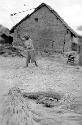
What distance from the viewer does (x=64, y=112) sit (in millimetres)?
7938

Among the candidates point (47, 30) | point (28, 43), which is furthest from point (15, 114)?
point (47, 30)

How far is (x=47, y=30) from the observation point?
35719 millimetres

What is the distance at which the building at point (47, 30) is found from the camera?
3525cm

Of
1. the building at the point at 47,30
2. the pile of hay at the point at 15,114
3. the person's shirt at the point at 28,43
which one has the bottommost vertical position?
the pile of hay at the point at 15,114

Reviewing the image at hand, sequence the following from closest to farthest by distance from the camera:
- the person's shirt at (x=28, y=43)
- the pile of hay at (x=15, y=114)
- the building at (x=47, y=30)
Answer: the pile of hay at (x=15, y=114), the person's shirt at (x=28, y=43), the building at (x=47, y=30)

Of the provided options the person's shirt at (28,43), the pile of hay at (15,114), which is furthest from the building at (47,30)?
the pile of hay at (15,114)

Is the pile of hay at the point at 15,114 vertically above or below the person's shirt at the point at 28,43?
below

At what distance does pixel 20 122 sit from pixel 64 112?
2.01 m

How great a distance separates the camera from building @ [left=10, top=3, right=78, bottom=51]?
1388 inches

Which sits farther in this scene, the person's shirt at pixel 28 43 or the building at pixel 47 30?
the building at pixel 47 30

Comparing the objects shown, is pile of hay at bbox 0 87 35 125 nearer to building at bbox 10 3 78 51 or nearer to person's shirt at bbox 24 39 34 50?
person's shirt at bbox 24 39 34 50

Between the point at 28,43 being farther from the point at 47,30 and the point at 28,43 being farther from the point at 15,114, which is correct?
the point at 47,30

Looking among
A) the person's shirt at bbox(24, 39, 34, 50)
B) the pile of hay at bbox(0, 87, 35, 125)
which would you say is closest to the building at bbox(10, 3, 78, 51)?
the person's shirt at bbox(24, 39, 34, 50)

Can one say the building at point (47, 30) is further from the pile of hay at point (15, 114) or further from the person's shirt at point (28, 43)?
the pile of hay at point (15, 114)
